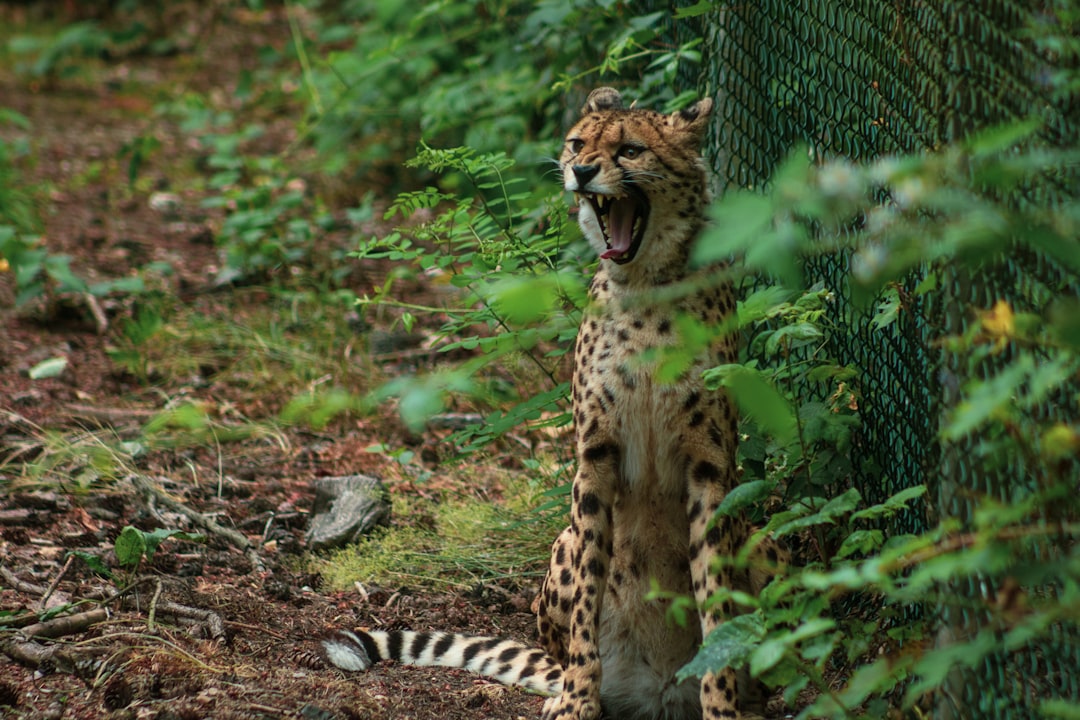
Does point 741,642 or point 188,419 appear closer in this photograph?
point 188,419

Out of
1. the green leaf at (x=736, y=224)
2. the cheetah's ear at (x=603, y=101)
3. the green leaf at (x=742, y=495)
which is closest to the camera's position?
the green leaf at (x=736, y=224)

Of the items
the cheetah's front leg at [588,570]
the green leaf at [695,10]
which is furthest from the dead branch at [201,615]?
the green leaf at [695,10]

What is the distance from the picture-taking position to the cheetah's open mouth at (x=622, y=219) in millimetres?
3758

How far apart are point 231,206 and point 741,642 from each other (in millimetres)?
6351

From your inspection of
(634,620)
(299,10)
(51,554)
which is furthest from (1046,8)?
(299,10)

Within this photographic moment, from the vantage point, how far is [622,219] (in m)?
3.80

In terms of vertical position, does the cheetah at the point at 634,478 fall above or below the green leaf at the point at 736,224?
below

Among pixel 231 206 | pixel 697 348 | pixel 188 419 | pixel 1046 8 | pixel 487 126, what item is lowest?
pixel 231 206

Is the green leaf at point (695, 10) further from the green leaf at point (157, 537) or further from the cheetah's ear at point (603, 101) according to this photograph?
the green leaf at point (157, 537)

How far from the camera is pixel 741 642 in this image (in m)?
2.70

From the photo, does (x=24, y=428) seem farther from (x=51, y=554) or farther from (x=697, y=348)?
(x=697, y=348)

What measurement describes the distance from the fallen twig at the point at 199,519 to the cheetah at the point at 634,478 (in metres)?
0.88

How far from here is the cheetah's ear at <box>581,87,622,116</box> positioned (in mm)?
4082

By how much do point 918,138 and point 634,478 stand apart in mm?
1249
